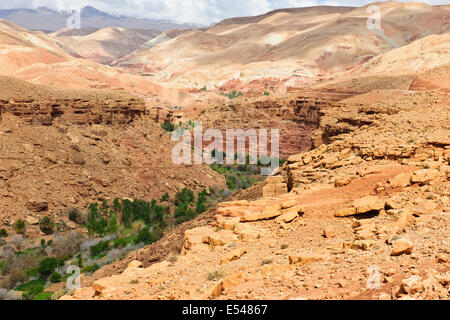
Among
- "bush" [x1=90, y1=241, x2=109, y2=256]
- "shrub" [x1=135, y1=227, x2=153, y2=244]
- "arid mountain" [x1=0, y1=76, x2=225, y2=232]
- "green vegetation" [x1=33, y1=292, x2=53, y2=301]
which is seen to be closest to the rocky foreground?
"green vegetation" [x1=33, y1=292, x2=53, y2=301]

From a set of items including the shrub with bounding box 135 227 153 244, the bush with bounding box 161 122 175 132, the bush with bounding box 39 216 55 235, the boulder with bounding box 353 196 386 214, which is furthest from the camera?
the bush with bounding box 161 122 175 132

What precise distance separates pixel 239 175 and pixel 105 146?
1048cm

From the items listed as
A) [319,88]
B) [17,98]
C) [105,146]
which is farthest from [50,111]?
[319,88]

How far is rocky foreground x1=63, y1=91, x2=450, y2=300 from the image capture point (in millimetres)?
5922

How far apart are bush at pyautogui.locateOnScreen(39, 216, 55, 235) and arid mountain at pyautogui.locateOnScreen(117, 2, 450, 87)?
5150 centimetres

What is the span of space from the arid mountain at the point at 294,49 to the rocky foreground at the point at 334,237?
51.2 m

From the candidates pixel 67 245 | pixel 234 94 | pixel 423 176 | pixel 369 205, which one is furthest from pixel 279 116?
pixel 369 205

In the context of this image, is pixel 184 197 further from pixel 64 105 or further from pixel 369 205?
pixel 369 205

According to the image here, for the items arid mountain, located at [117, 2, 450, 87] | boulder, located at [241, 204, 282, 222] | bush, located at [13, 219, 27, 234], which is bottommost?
bush, located at [13, 219, 27, 234]

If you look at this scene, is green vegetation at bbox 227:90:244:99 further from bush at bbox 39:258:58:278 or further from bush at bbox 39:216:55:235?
bush at bbox 39:258:58:278

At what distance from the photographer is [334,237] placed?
805 centimetres

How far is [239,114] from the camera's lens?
167 feet

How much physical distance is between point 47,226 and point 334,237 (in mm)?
14942

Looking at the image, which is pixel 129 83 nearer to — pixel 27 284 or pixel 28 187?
pixel 28 187
